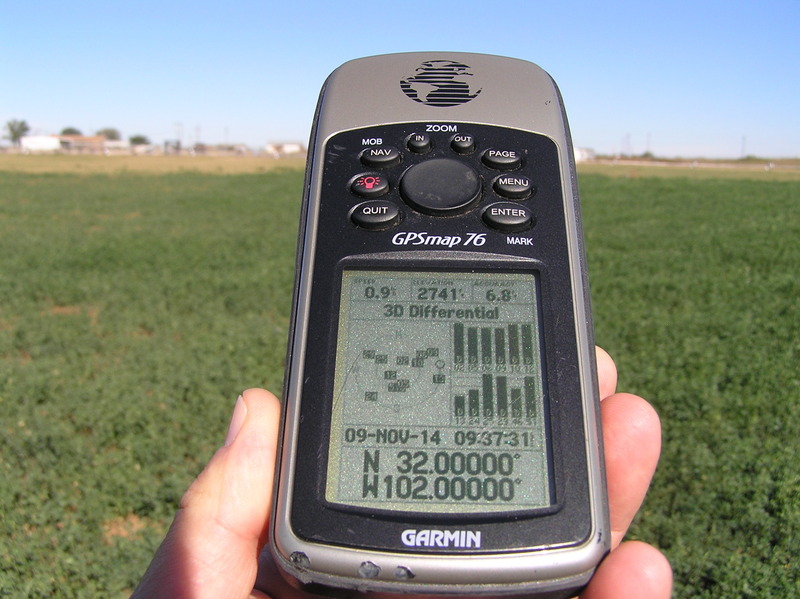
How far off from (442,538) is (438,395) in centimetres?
36

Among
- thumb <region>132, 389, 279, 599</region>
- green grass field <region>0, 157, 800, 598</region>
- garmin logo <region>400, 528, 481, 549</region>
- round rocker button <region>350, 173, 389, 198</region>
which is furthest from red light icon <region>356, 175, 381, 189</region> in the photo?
green grass field <region>0, 157, 800, 598</region>

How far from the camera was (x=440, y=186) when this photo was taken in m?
1.93

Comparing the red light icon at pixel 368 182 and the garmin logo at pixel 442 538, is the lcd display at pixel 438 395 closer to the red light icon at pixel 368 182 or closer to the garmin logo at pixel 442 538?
the garmin logo at pixel 442 538

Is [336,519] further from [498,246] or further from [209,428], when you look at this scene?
[209,428]

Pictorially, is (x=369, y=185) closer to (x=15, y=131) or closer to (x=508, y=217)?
(x=508, y=217)

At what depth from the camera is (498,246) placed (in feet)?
6.14

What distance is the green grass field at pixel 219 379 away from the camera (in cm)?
442

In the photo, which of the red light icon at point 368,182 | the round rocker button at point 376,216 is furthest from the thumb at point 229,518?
the red light icon at point 368,182

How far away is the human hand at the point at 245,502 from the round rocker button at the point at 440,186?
0.71 meters

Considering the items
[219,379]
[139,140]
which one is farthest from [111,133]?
[219,379]

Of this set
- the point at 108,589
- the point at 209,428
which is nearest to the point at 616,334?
the point at 209,428


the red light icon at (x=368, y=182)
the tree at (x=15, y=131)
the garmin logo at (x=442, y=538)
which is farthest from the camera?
the tree at (x=15, y=131)

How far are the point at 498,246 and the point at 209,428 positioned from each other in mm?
4872

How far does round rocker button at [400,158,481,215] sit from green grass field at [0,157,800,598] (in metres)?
3.33
